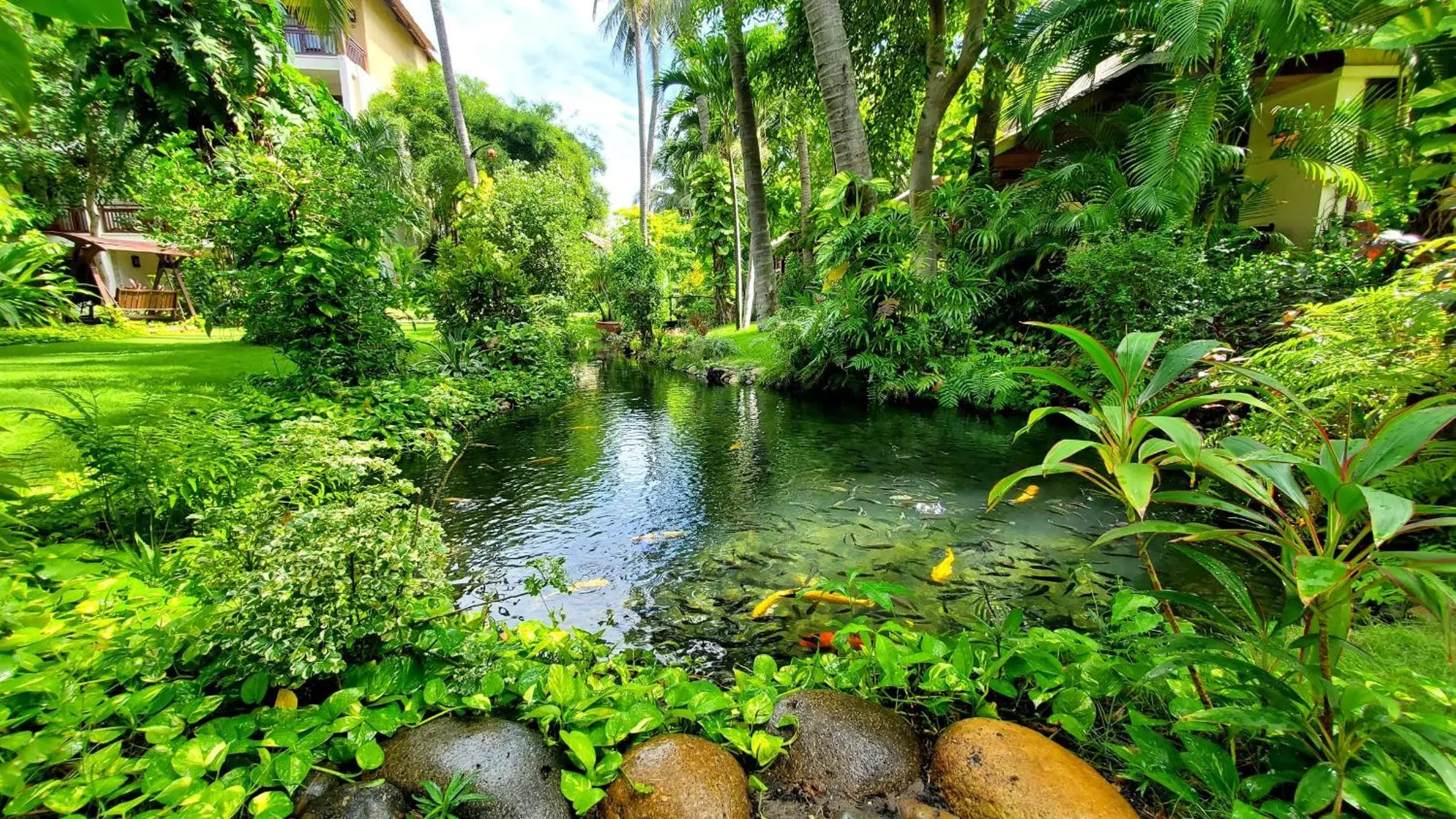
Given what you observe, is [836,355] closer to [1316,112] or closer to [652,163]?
[1316,112]

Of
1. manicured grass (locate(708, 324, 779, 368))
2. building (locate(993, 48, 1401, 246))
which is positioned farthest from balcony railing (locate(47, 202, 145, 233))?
building (locate(993, 48, 1401, 246))

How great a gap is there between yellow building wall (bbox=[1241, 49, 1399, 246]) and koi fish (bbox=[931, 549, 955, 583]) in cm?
904

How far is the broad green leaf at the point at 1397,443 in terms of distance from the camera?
119cm

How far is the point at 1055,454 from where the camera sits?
1.29m

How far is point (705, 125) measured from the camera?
18656 mm

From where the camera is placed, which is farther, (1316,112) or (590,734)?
(1316,112)


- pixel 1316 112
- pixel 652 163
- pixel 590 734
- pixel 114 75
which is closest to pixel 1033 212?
pixel 1316 112

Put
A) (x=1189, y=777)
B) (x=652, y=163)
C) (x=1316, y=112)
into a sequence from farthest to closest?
1. (x=652, y=163)
2. (x=1316, y=112)
3. (x=1189, y=777)

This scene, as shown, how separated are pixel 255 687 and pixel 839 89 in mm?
10253

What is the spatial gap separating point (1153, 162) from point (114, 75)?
12.8 m

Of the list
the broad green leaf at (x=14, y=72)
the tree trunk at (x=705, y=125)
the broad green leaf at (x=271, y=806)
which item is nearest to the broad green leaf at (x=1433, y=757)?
the broad green leaf at (x=14, y=72)

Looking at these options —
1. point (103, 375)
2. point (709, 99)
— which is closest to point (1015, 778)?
point (103, 375)

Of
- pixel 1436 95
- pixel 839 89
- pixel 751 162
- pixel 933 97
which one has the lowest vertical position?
pixel 1436 95

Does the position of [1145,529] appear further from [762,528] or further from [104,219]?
[104,219]
